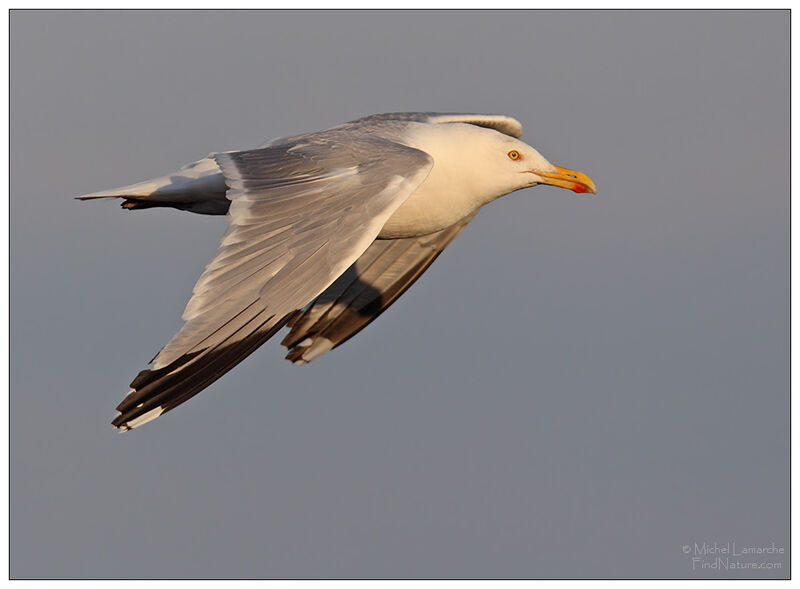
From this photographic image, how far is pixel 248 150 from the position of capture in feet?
37.7

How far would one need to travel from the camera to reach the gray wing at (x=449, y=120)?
42.2ft

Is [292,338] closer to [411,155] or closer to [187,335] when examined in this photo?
[411,155]

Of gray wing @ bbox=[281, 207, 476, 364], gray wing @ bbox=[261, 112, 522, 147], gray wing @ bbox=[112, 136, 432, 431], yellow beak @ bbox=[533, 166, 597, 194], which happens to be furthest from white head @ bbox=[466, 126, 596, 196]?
gray wing @ bbox=[112, 136, 432, 431]

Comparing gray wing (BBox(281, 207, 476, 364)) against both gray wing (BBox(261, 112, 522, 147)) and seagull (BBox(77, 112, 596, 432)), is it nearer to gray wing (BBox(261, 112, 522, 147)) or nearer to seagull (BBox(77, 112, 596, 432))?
seagull (BBox(77, 112, 596, 432))

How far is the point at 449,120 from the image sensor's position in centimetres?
1321

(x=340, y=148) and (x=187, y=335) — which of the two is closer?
(x=187, y=335)

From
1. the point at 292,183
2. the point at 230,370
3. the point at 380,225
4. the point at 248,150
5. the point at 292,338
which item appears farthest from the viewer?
the point at 292,338

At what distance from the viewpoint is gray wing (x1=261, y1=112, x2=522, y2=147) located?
12.9 m

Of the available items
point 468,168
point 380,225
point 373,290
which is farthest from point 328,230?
point 373,290

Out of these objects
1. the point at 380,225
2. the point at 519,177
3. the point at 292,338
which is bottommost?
the point at 292,338

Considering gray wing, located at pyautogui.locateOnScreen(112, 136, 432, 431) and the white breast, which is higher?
gray wing, located at pyautogui.locateOnScreen(112, 136, 432, 431)

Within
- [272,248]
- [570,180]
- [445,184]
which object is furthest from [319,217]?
[570,180]

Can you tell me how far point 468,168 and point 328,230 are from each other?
260cm

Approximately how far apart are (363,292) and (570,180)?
94.0 inches
